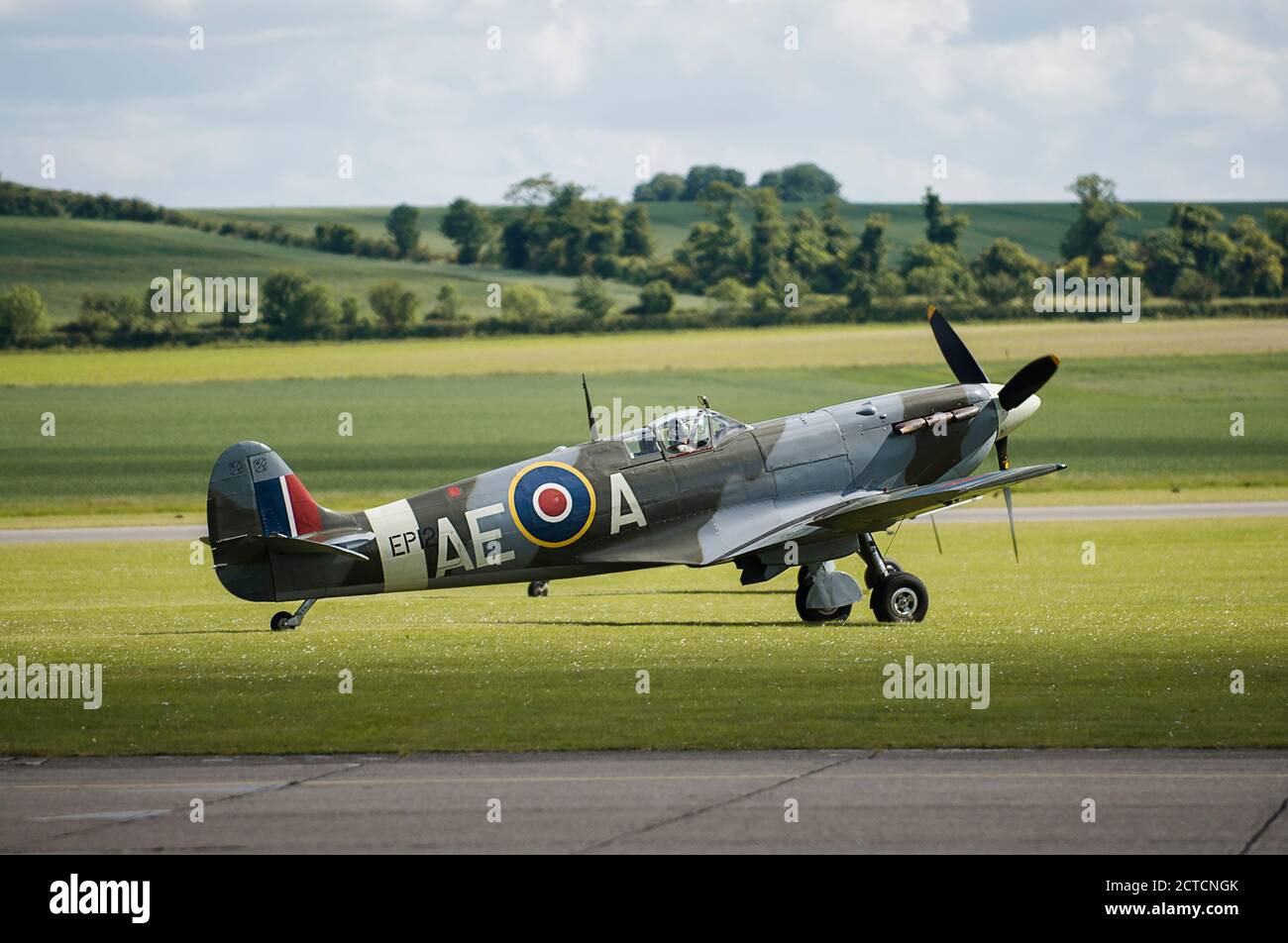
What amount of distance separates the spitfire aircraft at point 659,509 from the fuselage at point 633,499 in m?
0.02

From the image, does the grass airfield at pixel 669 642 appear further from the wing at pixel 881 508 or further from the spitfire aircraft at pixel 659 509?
the wing at pixel 881 508

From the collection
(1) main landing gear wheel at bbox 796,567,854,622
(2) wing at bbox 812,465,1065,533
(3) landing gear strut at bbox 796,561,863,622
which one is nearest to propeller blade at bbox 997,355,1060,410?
(2) wing at bbox 812,465,1065,533

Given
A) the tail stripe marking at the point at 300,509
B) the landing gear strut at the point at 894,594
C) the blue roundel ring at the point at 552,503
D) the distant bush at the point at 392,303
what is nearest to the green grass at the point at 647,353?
the distant bush at the point at 392,303

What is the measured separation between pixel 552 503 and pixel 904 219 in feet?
544

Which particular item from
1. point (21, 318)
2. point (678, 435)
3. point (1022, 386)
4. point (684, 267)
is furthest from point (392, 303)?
point (678, 435)

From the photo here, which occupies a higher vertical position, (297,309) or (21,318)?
(297,309)

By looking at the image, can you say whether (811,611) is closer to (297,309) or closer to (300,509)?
(300,509)

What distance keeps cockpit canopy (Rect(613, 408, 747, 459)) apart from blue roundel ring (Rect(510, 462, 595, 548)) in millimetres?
831

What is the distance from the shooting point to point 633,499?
20031 mm
